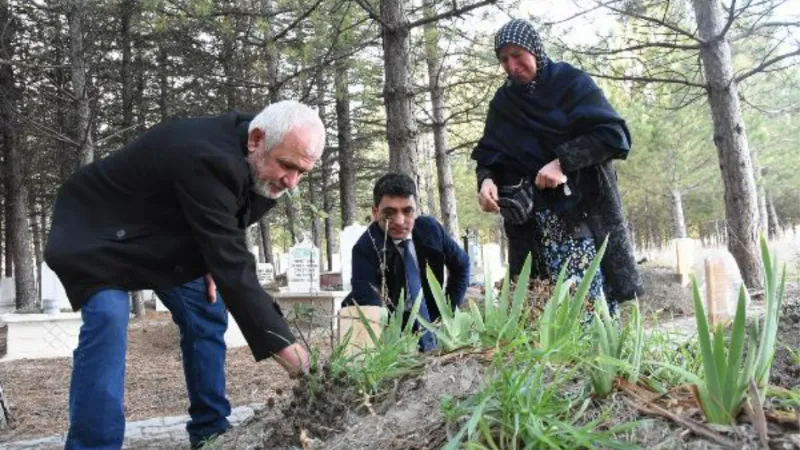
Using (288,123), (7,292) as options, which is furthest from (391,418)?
(7,292)

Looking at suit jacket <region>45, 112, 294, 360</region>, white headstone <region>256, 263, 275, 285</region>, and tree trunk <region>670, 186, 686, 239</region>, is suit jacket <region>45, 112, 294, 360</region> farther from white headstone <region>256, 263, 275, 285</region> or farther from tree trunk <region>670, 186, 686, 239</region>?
tree trunk <region>670, 186, 686, 239</region>

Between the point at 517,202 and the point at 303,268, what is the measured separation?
8111 mm

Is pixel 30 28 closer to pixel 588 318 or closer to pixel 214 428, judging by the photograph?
pixel 214 428

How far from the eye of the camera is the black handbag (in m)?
2.88

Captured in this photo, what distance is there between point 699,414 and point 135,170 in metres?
2.06

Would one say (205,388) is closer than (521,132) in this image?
Yes

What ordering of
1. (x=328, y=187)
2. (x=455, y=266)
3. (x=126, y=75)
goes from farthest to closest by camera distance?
1. (x=328, y=187)
2. (x=126, y=75)
3. (x=455, y=266)

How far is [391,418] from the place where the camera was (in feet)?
5.14

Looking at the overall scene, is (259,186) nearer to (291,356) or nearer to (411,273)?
(291,356)

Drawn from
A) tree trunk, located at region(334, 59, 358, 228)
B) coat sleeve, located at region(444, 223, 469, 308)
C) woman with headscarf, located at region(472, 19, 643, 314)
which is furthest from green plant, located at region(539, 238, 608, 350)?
tree trunk, located at region(334, 59, 358, 228)

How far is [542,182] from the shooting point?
2734mm

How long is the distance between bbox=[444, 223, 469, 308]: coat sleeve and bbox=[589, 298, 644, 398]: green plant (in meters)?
2.05

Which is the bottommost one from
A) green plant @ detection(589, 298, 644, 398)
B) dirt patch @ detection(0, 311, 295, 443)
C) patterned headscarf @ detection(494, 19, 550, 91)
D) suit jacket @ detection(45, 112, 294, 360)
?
dirt patch @ detection(0, 311, 295, 443)

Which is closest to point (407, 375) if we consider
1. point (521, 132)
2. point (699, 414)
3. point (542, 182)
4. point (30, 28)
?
point (699, 414)
